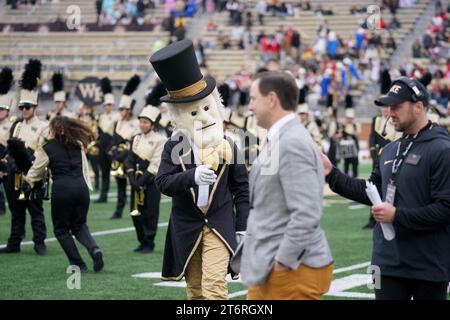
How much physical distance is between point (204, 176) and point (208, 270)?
713mm

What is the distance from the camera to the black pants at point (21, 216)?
12422 mm

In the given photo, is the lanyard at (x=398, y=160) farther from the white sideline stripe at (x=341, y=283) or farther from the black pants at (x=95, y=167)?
the black pants at (x=95, y=167)

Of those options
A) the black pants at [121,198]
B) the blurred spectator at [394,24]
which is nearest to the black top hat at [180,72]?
the black pants at [121,198]

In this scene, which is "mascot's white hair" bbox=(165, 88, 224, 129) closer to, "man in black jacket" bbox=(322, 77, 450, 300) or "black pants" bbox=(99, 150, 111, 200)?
"man in black jacket" bbox=(322, 77, 450, 300)

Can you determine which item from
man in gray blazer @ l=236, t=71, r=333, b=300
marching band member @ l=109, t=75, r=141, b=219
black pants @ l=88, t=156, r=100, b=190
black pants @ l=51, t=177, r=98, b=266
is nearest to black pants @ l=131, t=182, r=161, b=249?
black pants @ l=51, t=177, r=98, b=266

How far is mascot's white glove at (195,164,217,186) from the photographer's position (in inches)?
259

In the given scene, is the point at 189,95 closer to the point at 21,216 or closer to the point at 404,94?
the point at 404,94

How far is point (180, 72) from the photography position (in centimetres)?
677

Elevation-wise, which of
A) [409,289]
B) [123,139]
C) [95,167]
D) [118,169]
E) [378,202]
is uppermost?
[378,202]

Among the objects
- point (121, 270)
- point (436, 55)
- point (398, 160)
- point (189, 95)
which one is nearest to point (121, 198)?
point (121, 270)

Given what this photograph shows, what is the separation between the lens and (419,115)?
231 inches

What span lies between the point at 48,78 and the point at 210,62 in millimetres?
Answer: 6598

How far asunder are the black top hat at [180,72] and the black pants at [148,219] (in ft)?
19.3

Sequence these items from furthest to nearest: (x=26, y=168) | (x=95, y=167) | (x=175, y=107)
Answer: (x=95, y=167) < (x=26, y=168) < (x=175, y=107)
